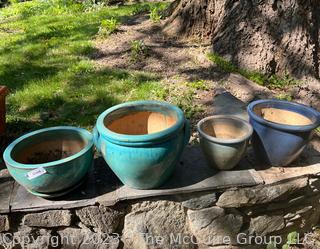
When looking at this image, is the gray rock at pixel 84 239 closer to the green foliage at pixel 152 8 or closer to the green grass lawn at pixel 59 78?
the green grass lawn at pixel 59 78

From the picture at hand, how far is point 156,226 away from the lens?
280 cm

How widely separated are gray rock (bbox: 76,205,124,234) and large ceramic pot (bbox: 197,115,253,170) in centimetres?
75

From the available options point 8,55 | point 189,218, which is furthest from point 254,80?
point 8,55

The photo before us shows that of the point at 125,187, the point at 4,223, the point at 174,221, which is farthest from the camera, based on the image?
the point at 174,221

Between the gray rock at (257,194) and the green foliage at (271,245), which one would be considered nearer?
the gray rock at (257,194)

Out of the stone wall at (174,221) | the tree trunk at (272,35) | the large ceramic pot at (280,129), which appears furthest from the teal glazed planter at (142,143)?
the tree trunk at (272,35)

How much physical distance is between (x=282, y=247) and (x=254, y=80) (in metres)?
1.98

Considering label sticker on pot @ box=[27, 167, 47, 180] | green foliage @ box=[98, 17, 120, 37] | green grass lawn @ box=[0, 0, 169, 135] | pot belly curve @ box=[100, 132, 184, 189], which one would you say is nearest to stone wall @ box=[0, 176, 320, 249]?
pot belly curve @ box=[100, 132, 184, 189]

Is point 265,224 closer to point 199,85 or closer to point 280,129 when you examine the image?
point 280,129

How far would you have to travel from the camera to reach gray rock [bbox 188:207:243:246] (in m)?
2.79

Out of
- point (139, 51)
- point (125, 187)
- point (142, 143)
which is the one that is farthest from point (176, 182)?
point (139, 51)

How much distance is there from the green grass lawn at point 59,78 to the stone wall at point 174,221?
1.32 m

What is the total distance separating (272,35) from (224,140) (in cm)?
Result: 232

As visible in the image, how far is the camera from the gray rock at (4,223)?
101 inches
